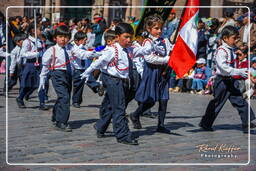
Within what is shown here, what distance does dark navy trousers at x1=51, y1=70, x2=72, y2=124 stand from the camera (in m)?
7.48

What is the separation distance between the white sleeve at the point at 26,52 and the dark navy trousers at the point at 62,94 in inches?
73.9

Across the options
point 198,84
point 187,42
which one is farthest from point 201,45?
point 187,42

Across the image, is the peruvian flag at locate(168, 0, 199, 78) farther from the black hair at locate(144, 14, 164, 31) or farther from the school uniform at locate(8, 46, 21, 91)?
the school uniform at locate(8, 46, 21, 91)

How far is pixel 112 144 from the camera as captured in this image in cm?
631

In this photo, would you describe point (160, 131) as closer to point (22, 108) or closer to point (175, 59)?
point (175, 59)

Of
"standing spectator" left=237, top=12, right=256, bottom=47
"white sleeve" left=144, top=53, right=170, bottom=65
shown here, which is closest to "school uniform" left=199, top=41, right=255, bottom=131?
"white sleeve" left=144, top=53, right=170, bottom=65

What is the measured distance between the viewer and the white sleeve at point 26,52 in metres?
9.50

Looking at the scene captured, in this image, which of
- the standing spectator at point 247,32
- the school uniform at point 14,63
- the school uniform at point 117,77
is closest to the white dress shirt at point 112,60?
the school uniform at point 117,77

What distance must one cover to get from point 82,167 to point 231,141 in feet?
8.22

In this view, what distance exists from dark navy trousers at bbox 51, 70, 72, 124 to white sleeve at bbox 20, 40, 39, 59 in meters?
1.88

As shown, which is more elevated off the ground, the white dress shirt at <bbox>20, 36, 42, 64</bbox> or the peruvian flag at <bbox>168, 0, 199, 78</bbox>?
the peruvian flag at <bbox>168, 0, 199, 78</bbox>

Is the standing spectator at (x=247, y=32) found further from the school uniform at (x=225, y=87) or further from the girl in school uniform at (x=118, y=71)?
the girl in school uniform at (x=118, y=71)

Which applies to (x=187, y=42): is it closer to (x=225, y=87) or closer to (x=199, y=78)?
(x=225, y=87)

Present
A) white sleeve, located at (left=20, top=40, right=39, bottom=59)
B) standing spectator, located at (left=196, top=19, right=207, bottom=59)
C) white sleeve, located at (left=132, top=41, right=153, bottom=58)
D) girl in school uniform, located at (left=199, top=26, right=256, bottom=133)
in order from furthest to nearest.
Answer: standing spectator, located at (left=196, top=19, right=207, bottom=59) < white sleeve, located at (left=20, top=40, right=39, bottom=59) < girl in school uniform, located at (left=199, top=26, right=256, bottom=133) < white sleeve, located at (left=132, top=41, right=153, bottom=58)
